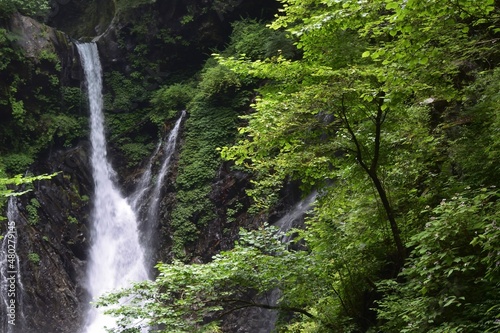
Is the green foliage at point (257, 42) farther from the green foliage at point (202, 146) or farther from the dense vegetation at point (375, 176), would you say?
the dense vegetation at point (375, 176)

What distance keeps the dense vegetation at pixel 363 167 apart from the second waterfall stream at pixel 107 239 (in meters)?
10.1

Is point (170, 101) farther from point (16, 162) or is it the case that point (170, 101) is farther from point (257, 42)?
point (16, 162)

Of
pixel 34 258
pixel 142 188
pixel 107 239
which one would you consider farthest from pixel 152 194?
pixel 34 258

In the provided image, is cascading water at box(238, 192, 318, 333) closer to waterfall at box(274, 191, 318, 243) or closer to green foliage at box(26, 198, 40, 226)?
waterfall at box(274, 191, 318, 243)

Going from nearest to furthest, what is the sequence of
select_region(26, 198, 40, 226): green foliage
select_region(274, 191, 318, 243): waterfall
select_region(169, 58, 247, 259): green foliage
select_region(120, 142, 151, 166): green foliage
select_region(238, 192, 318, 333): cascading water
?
select_region(238, 192, 318, 333): cascading water
select_region(274, 191, 318, 243): waterfall
select_region(169, 58, 247, 259): green foliage
select_region(26, 198, 40, 226): green foliage
select_region(120, 142, 151, 166): green foliage

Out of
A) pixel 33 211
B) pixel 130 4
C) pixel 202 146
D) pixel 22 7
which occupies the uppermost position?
pixel 130 4

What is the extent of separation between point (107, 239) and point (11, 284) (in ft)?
11.7

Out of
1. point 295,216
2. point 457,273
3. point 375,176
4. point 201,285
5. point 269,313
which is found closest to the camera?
point 457,273

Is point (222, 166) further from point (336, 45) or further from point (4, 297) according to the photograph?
point (336, 45)

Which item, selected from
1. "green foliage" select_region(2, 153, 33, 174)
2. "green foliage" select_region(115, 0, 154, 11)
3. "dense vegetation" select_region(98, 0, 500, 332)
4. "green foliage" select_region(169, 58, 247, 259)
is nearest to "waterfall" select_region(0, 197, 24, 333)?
"green foliage" select_region(2, 153, 33, 174)

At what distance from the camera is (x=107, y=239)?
1698 centimetres

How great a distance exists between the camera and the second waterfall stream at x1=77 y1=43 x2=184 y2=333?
15.7 meters

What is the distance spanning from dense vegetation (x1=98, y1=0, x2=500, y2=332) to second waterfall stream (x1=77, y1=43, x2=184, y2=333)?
396 inches

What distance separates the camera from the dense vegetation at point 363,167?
4074 mm
